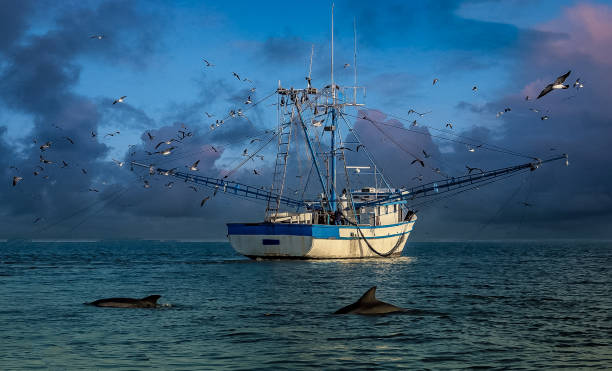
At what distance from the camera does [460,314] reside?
2548cm

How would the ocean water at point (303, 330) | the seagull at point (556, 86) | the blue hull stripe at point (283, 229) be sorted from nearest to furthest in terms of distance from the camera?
the ocean water at point (303, 330) → the seagull at point (556, 86) → the blue hull stripe at point (283, 229)

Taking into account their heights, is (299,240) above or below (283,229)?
below

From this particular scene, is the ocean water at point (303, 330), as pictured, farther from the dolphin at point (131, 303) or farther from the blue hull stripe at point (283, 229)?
the blue hull stripe at point (283, 229)

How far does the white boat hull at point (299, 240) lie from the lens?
62062mm

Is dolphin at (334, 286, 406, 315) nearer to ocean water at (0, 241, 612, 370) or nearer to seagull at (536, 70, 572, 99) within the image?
ocean water at (0, 241, 612, 370)

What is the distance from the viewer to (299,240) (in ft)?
204

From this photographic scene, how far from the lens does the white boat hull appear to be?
204 ft

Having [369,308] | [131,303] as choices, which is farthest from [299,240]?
[369,308]

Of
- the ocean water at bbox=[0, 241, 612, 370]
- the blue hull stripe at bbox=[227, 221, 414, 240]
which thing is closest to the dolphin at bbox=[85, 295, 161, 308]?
the ocean water at bbox=[0, 241, 612, 370]

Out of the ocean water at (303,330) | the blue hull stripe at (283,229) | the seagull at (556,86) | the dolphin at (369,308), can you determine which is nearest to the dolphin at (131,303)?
the ocean water at (303,330)

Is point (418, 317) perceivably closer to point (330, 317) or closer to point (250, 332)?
point (330, 317)

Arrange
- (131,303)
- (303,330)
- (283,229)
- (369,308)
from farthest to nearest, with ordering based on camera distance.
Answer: (283,229)
(131,303)
(369,308)
(303,330)

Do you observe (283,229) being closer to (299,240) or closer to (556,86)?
(299,240)

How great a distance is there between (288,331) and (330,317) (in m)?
3.49
